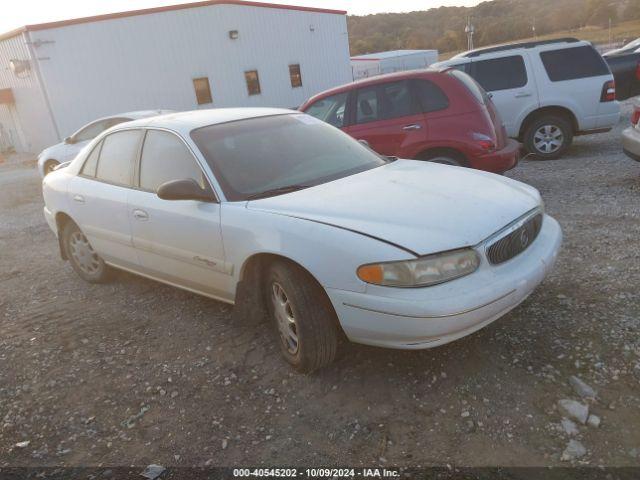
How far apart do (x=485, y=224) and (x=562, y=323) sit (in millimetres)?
1041

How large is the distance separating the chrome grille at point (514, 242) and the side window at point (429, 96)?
307 centimetres

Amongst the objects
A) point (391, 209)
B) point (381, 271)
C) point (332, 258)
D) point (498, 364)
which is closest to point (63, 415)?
point (332, 258)

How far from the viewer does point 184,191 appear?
3.21 meters

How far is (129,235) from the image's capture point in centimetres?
402

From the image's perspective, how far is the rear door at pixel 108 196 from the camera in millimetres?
4055

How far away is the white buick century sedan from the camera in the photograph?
8.42ft

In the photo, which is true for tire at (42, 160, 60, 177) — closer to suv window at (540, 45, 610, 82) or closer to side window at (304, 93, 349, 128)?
side window at (304, 93, 349, 128)

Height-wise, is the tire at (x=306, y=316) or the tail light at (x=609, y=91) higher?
the tail light at (x=609, y=91)

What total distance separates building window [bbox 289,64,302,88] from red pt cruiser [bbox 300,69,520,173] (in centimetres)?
1787

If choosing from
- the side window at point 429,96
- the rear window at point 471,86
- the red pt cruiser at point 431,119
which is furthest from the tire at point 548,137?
the side window at point 429,96

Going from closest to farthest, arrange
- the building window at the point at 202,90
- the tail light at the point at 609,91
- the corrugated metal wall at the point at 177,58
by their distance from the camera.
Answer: the tail light at the point at 609,91, the corrugated metal wall at the point at 177,58, the building window at the point at 202,90

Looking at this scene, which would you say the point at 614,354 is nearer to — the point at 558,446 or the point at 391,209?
the point at 558,446

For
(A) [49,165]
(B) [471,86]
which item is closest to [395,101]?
(B) [471,86]

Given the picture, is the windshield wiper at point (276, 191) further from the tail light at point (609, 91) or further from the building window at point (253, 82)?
the building window at point (253, 82)
